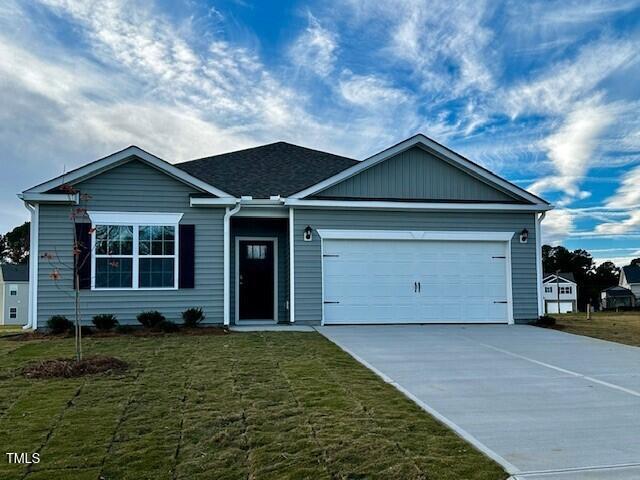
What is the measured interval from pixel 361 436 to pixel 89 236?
8991 millimetres

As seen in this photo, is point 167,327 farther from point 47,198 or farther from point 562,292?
point 562,292

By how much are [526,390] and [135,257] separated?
338 inches

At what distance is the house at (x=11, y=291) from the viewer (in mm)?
41156

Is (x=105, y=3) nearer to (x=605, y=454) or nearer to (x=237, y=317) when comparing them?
(x=237, y=317)

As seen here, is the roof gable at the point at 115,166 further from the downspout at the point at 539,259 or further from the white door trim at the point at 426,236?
the downspout at the point at 539,259

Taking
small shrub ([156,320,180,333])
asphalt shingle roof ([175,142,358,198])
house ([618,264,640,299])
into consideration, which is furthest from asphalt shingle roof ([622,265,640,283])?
small shrub ([156,320,180,333])

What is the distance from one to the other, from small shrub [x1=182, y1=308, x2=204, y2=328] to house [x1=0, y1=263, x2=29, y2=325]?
35.5m

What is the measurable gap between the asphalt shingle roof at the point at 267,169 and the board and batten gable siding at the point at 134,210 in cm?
154

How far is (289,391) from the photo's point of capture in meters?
6.04

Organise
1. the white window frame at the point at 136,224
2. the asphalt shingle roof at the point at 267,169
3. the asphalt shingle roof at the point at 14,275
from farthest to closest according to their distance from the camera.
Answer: the asphalt shingle roof at the point at 14,275
the asphalt shingle roof at the point at 267,169
the white window frame at the point at 136,224

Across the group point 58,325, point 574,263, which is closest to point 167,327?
point 58,325

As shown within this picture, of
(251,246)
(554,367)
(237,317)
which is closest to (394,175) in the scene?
(251,246)

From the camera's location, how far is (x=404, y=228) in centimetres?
1302

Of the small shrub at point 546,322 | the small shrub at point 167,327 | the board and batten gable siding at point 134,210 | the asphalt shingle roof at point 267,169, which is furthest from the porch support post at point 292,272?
the small shrub at point 546,322
